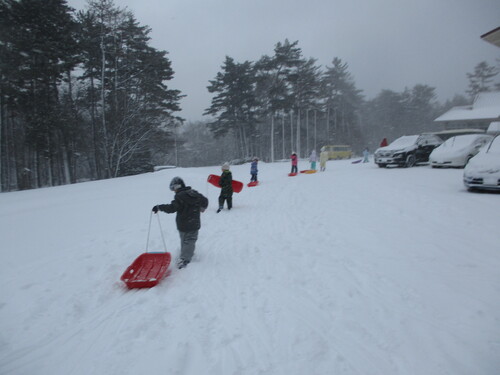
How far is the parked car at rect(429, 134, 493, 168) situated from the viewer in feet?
38.8

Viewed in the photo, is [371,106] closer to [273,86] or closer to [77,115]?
[273,86]

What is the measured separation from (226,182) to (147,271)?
4.57 m

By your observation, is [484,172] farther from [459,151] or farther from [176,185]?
[176,185]

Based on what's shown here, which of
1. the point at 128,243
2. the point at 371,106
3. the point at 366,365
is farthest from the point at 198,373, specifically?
the point at 371,106

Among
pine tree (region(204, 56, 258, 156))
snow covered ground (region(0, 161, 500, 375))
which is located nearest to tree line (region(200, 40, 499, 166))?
pine tree (region(204, 56, 258, 156))

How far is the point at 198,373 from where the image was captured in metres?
2.23

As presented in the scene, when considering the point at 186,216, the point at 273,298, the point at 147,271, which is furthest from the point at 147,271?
the point at 273,298

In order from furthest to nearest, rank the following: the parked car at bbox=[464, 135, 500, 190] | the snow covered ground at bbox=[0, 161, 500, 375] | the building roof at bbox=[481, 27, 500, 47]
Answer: the building roof at bbox=[481, 27, 500, 47], the parked car at bbox=[464, 135, 500, 190], the snow covered ground at bbox=[0, 161, 500, 375]

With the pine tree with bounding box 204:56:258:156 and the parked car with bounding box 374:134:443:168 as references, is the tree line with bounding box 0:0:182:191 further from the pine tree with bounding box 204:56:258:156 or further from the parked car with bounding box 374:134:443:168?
the parked car with bounding box 374:134:443:168

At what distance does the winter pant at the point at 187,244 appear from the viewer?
4.51m

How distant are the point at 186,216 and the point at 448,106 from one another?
95181 mm

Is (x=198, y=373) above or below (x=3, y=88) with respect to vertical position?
below

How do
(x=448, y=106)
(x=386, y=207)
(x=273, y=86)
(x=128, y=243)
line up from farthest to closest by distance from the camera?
(x=448, y=106)
(x=273, y=86)
(x=386, y=207)
(x=128, y=243)

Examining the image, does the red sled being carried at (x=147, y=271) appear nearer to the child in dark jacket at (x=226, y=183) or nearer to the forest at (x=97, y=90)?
the child in dark jacket at (x=226, y=183)
